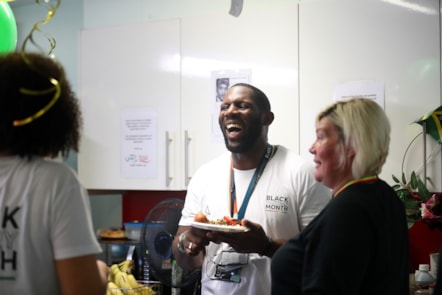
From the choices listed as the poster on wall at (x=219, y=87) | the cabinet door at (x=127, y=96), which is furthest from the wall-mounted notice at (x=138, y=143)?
the poster on wall at (x=219, y=87)

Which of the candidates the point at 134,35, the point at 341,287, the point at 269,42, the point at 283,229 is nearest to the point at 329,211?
the point at 341,287

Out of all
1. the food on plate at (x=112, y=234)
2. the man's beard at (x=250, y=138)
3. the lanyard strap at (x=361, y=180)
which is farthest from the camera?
the food on plate at (x=112, y=234)

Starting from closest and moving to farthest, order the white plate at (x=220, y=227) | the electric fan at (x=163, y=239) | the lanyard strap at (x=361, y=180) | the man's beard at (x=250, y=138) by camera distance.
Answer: the lanyard strap at (x=361, y=180) < the white plate at (x=220, y=227) < the man's beard at (x=250, y=138) < the electric fan at (x=163, y=239)

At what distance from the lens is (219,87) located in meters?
2.75

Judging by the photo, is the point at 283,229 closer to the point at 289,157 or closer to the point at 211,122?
the point at 289,157

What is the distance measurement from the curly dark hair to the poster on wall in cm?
155

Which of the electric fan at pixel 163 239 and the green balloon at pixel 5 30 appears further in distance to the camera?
the electric fan at pixel 163 239

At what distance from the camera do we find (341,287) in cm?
135

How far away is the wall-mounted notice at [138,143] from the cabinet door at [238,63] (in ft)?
0.65

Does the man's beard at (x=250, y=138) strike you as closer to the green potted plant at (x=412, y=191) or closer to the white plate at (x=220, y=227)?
the white plate at (x=220, y=227)

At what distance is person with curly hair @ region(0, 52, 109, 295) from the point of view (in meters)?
1.14

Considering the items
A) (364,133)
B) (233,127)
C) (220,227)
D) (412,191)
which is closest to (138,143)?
(233,127)

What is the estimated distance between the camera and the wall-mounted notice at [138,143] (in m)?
2.92

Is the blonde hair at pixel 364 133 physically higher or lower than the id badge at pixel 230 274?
higher
